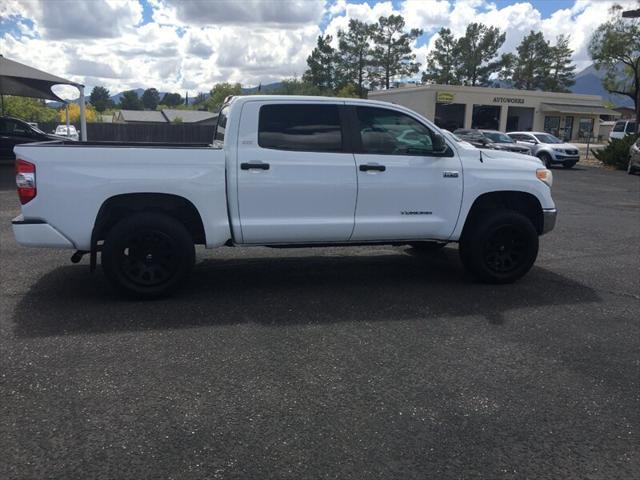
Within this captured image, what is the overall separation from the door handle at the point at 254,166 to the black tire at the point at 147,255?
2.65 feet

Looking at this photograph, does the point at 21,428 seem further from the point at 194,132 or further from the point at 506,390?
the point at 194,132

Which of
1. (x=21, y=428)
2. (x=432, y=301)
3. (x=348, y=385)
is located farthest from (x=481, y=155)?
(x=21, y=428)

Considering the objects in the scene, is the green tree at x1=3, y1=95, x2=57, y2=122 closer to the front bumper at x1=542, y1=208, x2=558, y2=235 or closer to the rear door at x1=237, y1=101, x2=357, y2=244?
the rear door at x1=237, y1=101, x2=357, y2=244

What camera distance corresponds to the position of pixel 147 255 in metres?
5.45

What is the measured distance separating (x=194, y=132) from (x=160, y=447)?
41832mm

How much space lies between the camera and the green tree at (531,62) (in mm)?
84250

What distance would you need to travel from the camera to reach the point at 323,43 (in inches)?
3489

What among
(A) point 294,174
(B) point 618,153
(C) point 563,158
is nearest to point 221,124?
(A) point 294,174

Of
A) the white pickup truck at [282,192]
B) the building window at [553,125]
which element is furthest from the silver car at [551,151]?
A: the building window at [553,125]

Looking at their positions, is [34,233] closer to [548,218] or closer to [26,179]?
[26,179]

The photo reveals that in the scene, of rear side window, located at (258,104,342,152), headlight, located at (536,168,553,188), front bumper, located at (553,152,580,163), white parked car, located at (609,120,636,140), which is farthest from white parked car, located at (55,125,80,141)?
white parked car, located at (609,120,636,140)

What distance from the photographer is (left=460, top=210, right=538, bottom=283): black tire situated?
618 centimetres

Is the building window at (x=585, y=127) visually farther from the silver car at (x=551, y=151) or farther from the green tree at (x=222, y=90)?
the green tree at (x=222, y=90)

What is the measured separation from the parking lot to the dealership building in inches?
1803
